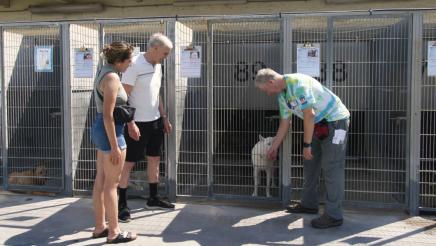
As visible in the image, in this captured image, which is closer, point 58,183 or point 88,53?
point 88,53

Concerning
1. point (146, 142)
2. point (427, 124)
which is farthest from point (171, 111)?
point (427, 124)

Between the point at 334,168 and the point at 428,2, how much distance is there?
5.66 meters

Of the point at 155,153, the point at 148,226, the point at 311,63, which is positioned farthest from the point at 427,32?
the point at 148,226

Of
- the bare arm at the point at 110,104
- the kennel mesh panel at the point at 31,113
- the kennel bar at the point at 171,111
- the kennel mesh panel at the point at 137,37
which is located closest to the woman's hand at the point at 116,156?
the bare arm at the point at 110,104

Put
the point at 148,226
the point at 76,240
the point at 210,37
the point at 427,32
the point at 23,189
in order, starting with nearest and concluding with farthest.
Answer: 1. the point at 76,240
2. the point at 148,226
3. the point at 427,32
4. the point at 210,37
5. the point at 23,189

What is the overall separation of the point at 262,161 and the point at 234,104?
2.32ft

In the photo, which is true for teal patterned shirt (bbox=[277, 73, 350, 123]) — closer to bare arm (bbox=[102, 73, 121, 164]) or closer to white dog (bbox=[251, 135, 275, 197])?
white dog (bbox=[251, 135, 275, 197])

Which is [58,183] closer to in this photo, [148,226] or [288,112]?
A: [148,226]

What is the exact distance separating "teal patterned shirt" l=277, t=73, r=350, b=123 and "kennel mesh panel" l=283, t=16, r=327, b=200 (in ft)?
2.32

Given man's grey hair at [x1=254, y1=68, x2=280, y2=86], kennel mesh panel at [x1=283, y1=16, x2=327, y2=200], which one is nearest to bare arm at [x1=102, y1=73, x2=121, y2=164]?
Answer: man's grey hair at [x1=254, y1=68, x2=280, y2=86]

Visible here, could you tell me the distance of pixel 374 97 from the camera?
522 cm

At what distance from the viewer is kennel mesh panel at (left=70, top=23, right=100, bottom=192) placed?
5.77 metres

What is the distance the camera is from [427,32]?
5.03 meters

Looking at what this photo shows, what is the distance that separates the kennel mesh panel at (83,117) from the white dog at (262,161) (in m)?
1.92
